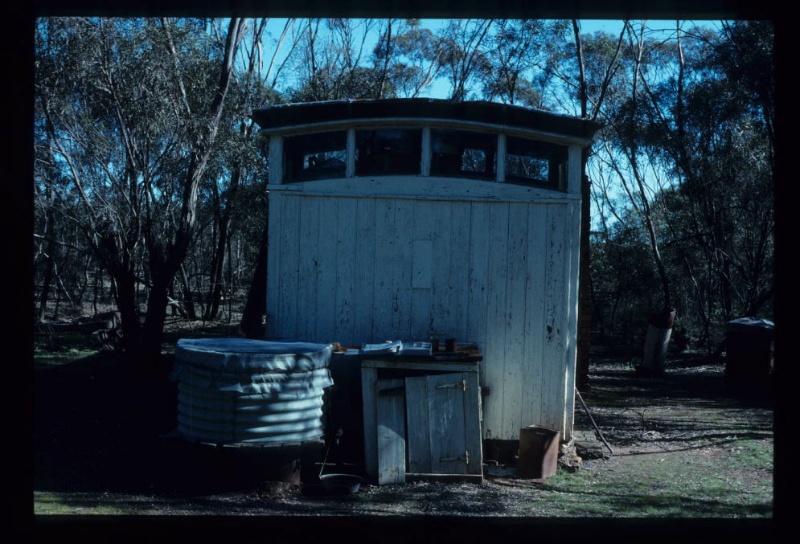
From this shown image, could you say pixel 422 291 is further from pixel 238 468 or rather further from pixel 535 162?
pixel 238 468

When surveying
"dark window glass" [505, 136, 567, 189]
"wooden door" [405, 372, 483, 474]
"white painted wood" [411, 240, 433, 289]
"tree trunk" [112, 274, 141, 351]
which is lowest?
"wooden door" [405, 372, 483, 474]

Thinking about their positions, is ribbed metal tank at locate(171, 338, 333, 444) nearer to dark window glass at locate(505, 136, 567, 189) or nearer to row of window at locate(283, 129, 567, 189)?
row of window at locate(283, 129, 567, 189)

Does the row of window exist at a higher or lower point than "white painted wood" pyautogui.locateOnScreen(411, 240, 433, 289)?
higher

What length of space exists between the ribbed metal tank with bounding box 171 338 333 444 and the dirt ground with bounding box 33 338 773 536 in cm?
39

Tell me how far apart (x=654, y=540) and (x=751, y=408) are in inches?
483

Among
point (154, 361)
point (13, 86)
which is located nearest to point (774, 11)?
point (13, 86)

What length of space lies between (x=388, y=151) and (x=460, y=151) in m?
0.85

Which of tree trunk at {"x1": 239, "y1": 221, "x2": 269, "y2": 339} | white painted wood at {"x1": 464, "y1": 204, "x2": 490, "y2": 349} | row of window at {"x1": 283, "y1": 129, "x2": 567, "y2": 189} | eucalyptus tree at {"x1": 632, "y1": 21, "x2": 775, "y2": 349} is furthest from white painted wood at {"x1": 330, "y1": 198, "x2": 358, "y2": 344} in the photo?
eucalyptus tree at {"x1": 632, "y1": 21, "x2": 775, "y2": 349}

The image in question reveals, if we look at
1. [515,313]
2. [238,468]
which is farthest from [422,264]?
[238,468]

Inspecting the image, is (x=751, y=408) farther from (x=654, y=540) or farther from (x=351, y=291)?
(x=654, y=540)

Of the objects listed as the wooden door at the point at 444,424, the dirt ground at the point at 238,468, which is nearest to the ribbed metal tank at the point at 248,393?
the dirt ground at the point at 238,468

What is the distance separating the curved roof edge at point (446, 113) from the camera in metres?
8.87

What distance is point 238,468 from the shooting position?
708 centimetres

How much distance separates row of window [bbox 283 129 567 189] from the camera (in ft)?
29.5
